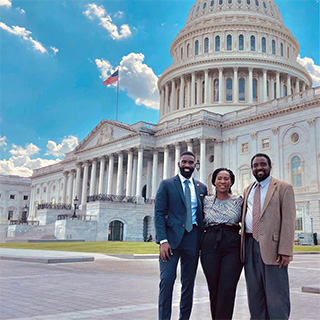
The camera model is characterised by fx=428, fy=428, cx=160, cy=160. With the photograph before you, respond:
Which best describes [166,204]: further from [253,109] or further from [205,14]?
[205,14]

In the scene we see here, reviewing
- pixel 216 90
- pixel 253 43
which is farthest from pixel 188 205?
pixel 253 43

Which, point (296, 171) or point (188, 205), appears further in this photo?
point (296, 171)

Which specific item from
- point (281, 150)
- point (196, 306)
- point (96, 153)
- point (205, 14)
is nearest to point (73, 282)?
point (196, 306)

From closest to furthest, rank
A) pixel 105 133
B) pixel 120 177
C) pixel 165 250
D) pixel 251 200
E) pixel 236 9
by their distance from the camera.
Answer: pixel 251 200, pixel 165 250, pixel 120 177, pixel 105 133, pixel 236 9

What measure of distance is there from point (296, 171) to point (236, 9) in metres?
41.3

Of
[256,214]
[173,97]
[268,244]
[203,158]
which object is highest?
[173,97]

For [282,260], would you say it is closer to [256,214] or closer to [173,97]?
[256,214]

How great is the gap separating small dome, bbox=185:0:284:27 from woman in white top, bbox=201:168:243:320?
76078 mm

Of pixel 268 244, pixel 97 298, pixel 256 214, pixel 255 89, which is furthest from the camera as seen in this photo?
pixel 255 89

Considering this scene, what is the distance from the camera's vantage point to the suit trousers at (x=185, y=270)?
6691mm

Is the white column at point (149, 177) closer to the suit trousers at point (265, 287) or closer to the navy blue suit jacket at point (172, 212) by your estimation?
the navy blue suit jacket at point (172, 212)

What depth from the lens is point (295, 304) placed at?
965cm

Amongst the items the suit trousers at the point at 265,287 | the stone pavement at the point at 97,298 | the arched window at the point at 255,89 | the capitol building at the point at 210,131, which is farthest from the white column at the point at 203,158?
the suit trousers at the point at 265,287

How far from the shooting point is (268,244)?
5723mm
